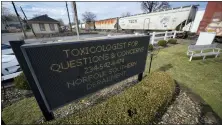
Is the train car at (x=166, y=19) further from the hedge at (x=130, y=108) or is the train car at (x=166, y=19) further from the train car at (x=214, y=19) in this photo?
the hedge at (x=130, y=108)

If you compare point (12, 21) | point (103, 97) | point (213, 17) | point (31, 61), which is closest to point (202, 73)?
point (103, 97)

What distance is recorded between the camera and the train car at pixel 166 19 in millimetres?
14406

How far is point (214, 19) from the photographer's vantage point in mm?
11516

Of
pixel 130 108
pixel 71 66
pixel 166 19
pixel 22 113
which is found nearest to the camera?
pixel 71 66

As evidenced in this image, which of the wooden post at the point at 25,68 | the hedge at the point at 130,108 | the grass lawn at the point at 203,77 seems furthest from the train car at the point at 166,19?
the wooden post at the point at 25,68

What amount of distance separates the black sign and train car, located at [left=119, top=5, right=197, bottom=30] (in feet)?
49.6

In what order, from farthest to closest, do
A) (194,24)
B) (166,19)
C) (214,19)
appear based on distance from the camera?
(166,19)
(194,24)
(214,19)

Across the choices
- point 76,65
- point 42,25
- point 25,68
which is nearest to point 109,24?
point 42,25

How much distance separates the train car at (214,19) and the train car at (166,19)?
7.54ft

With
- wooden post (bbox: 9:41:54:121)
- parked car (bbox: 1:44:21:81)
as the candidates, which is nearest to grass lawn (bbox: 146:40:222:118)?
wooden post (bbox: 9:41:54:121)

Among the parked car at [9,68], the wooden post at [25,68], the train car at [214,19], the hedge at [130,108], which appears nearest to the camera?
the wooden post at [25,68]

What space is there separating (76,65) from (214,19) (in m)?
15.2

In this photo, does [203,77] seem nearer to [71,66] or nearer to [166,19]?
[71,66]

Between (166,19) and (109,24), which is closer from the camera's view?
(166,19)
